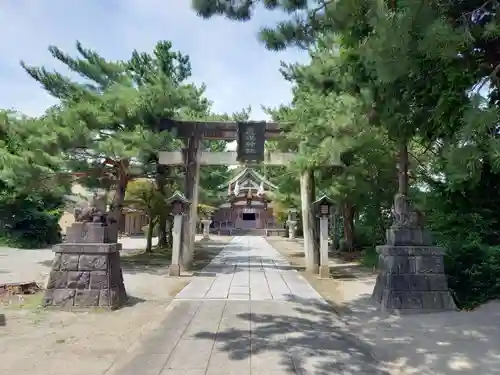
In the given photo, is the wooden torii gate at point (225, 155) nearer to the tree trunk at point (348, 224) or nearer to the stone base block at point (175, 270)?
the stone base block at point (175, 270)

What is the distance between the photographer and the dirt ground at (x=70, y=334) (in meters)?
4.53

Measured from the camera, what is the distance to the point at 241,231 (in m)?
42.9

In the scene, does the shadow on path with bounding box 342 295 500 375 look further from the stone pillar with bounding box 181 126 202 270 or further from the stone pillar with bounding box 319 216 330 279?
the stone pillar with bounding box 181 126 202 270

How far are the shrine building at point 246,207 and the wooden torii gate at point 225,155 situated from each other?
25221mm

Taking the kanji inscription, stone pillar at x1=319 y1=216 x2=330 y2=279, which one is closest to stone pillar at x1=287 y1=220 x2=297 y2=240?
the kanji inscription

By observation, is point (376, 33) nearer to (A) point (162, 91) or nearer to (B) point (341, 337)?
(B) point (341, 337)

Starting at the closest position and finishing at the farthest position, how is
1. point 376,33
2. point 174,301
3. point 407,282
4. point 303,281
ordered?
point 376,33 < point 407,282 < point 174,301 < point 303,281

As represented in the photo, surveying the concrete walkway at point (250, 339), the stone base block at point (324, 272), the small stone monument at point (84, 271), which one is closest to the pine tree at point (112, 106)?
the small stone monument at point (84, 271)

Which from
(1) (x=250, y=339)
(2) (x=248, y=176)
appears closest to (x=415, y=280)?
(1) (x=250, y=339)

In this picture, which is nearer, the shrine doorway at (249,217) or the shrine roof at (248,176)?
the shrine roof at (248,176)

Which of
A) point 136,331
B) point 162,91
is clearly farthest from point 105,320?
point 162,91

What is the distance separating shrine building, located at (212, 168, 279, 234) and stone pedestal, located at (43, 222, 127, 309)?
104ft

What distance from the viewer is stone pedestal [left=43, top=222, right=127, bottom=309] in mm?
7324

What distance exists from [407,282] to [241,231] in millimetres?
35858
